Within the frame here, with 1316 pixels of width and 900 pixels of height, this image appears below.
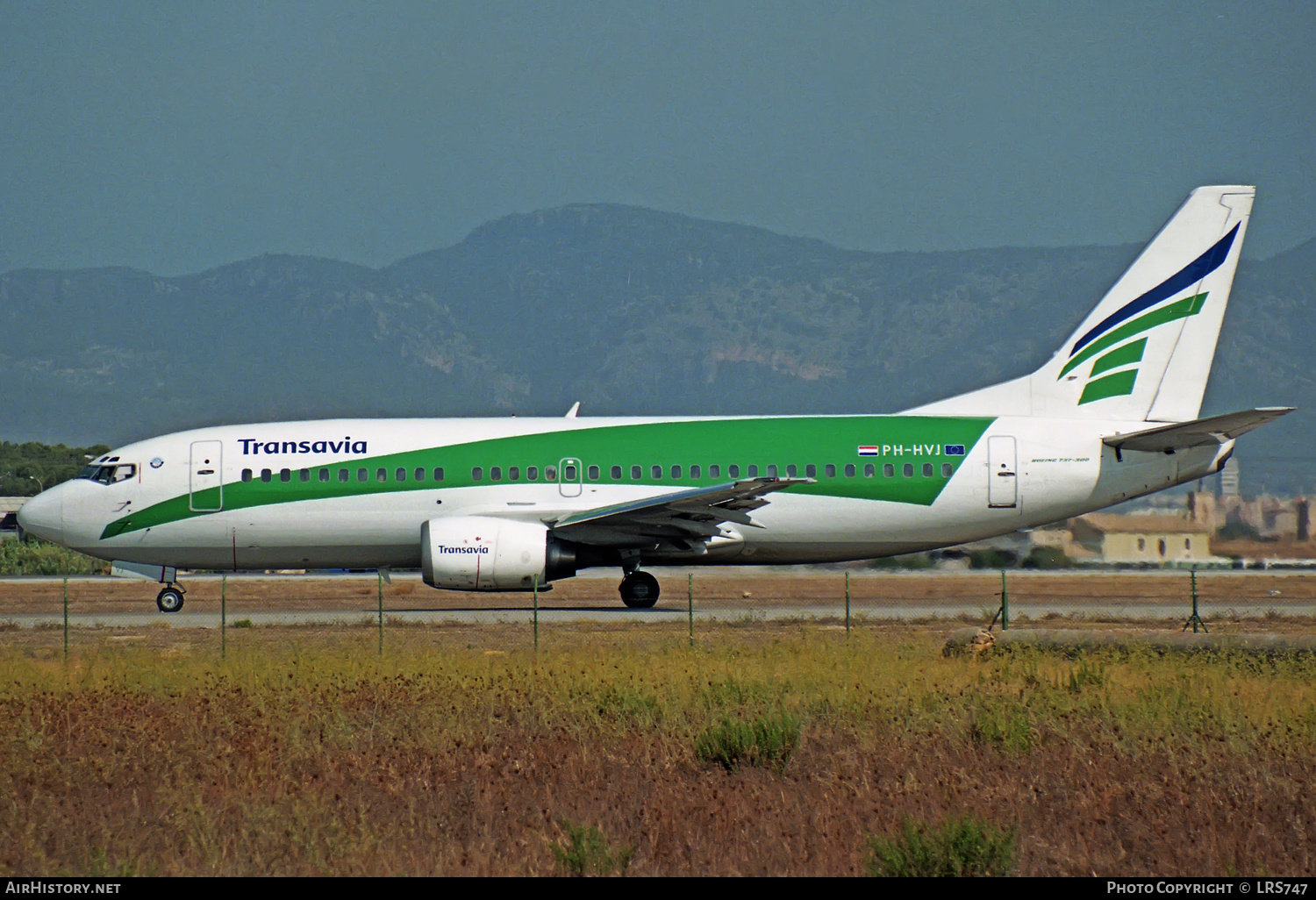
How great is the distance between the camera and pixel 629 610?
1074 inches

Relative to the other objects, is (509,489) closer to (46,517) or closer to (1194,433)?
(46,517)

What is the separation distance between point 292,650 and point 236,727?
5.94 metres

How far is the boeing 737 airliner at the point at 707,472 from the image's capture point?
87.4 feet

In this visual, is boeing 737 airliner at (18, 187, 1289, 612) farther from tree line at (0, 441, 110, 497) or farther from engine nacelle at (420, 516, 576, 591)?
tree line at (0, 441, 110, 497)

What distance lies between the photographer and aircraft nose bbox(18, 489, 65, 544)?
1066 inches

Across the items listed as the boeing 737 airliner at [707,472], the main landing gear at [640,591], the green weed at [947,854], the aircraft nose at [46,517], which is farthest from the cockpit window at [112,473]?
the green weed at [947,854]

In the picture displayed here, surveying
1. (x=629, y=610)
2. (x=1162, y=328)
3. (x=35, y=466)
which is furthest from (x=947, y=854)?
(x=35, y=466)

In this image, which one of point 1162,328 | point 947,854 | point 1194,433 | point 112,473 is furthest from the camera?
point 1162,328

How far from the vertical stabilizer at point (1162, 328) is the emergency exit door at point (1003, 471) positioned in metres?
1.51

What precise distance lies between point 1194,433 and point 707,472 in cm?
923

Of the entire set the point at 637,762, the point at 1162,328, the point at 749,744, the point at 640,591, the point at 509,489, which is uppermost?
the point at 1162,328

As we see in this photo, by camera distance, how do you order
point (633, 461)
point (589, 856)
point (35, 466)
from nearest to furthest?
point (589, 856) < point (633, 461) < point (35, 466)

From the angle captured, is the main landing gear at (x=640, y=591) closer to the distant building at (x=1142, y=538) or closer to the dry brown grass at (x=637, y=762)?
the dry brown grass at (x=637, y=762)

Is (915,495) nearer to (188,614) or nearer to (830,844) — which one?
(188,614)
